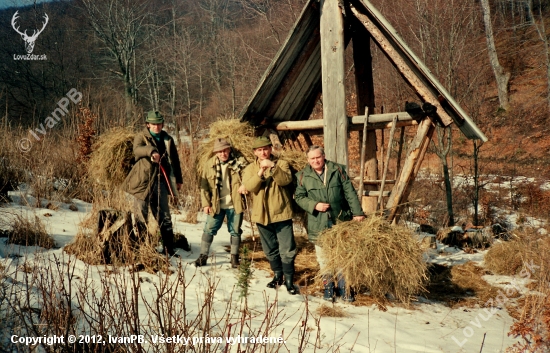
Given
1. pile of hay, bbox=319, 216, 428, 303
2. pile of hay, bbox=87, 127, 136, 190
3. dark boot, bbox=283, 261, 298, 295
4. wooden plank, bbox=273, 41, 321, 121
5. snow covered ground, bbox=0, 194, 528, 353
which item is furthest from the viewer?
wooden plank, bbox=273, 41, 321, 121

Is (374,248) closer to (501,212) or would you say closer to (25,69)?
(501,212)

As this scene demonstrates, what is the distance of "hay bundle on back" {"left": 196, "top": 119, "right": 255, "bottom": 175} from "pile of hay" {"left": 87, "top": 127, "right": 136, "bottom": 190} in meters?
0.96

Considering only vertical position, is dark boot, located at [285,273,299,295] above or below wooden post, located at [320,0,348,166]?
below

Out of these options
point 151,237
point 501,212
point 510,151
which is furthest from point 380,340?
point 510,151

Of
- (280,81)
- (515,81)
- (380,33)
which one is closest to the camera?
(380,33)

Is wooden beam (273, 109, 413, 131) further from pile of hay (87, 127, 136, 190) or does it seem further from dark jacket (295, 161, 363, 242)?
pile of hay (87, 127, 136, 190)

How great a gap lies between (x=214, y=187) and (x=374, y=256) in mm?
2187

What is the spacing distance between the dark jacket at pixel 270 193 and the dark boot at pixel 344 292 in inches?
38.7

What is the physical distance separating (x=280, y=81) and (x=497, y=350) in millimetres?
4410

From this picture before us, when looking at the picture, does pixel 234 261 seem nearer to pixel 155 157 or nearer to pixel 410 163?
pixel 155 157

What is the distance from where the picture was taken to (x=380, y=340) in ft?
11.6

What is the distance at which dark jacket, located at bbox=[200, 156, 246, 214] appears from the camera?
5078 millimetres

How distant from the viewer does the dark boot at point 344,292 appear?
14.7 ft

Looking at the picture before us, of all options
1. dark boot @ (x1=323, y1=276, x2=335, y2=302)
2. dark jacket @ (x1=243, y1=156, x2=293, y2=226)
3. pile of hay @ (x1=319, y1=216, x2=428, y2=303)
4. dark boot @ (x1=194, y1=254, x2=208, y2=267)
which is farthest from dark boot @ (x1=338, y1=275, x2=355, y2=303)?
dark boot @ (x1=194, y1=254, x2=208, y2=267)
